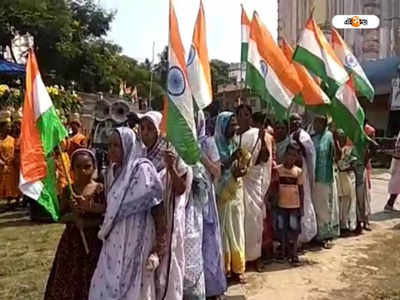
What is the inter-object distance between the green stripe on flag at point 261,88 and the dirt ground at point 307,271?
157cm

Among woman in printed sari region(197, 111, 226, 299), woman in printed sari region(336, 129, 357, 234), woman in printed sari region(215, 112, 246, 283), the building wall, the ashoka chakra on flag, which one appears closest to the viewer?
the ashoka chakra on flag

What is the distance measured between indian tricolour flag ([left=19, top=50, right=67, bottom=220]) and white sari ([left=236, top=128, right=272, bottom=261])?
2.12 metres

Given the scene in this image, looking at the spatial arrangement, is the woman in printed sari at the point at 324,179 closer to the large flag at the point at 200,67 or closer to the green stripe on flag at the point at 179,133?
the large flag at the point at 200,67

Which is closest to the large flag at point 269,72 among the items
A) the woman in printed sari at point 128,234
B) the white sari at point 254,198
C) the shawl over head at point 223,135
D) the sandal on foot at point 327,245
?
the white sari at point 254,198

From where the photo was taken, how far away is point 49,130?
12.8 ft

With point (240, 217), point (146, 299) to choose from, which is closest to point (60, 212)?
point (146, 299)

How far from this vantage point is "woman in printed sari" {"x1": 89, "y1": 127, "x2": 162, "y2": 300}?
11.6ft

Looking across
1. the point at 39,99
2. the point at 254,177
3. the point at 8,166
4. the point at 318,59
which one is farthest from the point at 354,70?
the point at 8,166

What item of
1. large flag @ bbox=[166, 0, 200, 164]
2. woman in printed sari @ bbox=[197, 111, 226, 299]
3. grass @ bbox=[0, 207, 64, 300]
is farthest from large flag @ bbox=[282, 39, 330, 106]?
grass @ bbox=[0, 207, 64, 300]

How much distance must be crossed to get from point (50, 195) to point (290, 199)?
2.98 metres

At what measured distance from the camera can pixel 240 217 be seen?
5.32m

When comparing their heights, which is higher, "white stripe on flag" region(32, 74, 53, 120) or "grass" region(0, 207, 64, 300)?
"white stripe on flag" region(32, 74, 53, 120)

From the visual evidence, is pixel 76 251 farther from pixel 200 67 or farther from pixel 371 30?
pixel 371 30

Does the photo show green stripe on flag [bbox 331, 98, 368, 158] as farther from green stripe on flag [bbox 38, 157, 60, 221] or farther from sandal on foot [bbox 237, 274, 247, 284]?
green stripe on flag [bbox 38, 157, 60, 221]
